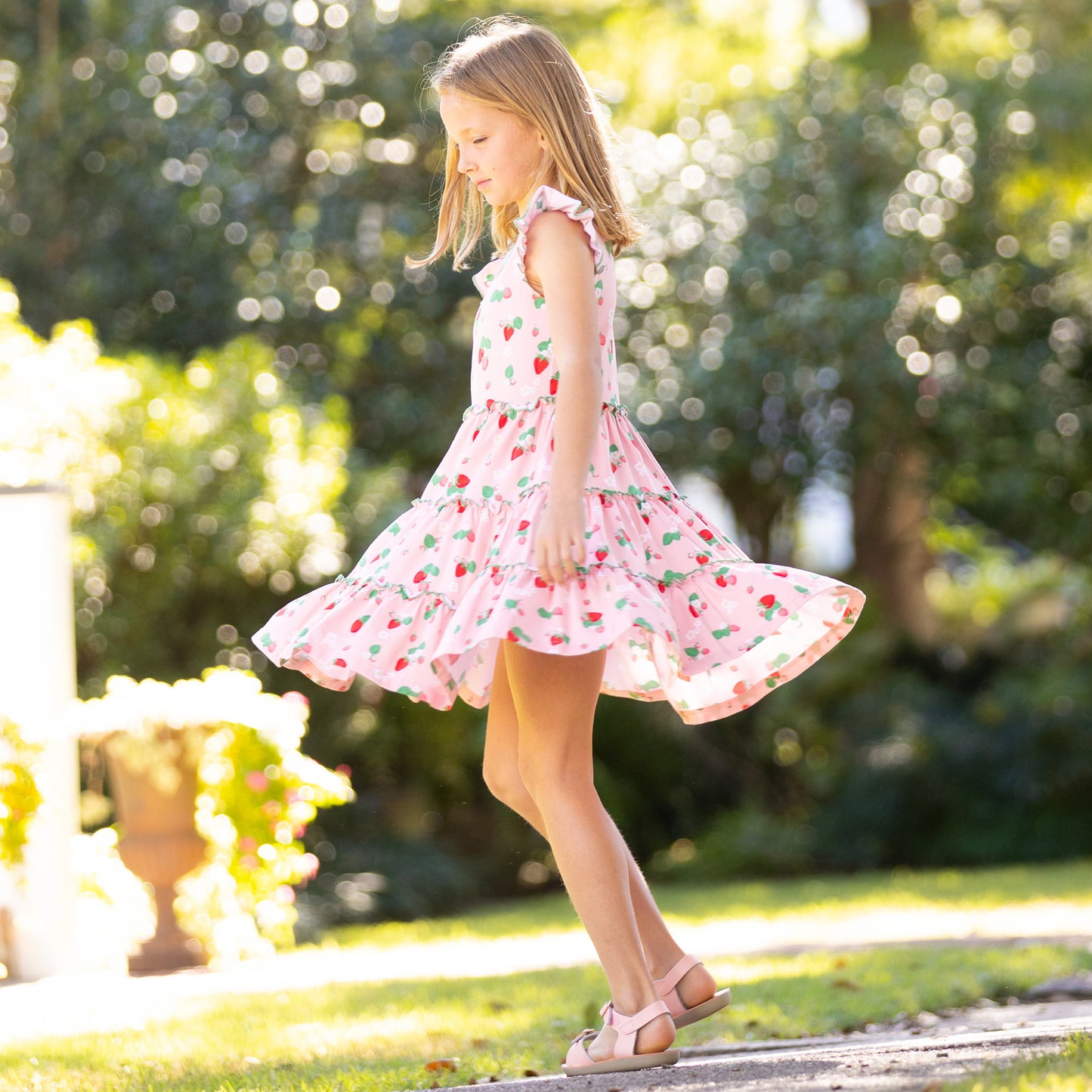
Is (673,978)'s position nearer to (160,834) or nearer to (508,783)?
(508,783)

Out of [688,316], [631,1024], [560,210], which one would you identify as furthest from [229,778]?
[688,316]

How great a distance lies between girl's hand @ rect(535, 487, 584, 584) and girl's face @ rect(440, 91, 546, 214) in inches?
23.4

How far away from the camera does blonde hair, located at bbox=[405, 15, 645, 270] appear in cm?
279

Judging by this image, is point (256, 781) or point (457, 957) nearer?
point (256, 781)

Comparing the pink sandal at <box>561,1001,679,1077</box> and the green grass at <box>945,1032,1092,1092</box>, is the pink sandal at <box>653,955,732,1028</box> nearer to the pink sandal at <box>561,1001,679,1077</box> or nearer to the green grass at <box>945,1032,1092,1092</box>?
the pink sandal at <box>561,1001,679,1077</box>

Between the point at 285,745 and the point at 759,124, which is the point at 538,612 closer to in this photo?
the point at 285,745

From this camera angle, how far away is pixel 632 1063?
2510 millimetres

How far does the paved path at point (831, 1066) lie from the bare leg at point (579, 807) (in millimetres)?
170

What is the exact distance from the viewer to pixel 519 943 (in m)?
6.60

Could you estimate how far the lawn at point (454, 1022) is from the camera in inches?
114

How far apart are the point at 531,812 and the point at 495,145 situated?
47.7 inches

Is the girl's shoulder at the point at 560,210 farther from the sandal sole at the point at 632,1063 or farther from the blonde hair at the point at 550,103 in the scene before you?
the sandal sole at the point at 632,1063

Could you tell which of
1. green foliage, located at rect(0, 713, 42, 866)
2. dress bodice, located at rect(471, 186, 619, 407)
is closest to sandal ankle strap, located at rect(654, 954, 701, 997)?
dress bodice, located at rect(471, 186, 619, 407)

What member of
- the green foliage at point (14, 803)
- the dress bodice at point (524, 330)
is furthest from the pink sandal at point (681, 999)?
the green foliage at point (14, 803)
